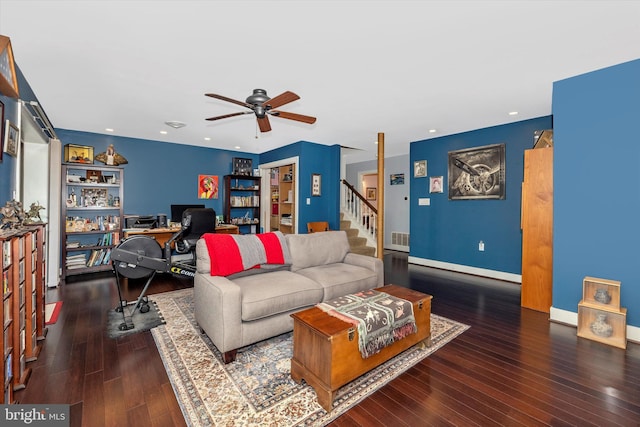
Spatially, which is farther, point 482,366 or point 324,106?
point 324,106

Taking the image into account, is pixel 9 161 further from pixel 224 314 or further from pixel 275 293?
pixel 275 293

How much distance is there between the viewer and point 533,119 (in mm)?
4246

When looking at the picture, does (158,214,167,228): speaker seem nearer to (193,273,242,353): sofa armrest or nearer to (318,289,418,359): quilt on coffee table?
(193,273,242,353): sofa armrest

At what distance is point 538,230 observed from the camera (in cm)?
332

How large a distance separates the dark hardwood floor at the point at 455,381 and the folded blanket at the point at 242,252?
875mm

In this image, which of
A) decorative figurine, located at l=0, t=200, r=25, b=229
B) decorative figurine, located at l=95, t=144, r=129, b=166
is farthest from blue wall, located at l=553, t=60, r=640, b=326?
decorative figurine, located at l=95, t=144, r=129, b=166

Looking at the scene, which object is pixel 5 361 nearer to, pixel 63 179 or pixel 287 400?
pixel 287 400

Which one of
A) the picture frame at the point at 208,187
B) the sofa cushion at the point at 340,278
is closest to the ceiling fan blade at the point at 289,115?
the sofa cushion at the point at 340,278

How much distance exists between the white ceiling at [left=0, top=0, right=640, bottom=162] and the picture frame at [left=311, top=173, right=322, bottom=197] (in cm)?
200

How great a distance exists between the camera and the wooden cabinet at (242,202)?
21.1 ft

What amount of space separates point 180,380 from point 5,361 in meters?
0.92

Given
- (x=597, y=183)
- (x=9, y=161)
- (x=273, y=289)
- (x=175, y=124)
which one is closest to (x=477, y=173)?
(x=597, y=183)

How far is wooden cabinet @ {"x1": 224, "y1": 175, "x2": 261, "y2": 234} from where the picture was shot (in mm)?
6418

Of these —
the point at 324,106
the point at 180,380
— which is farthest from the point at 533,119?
the point at 180,380
